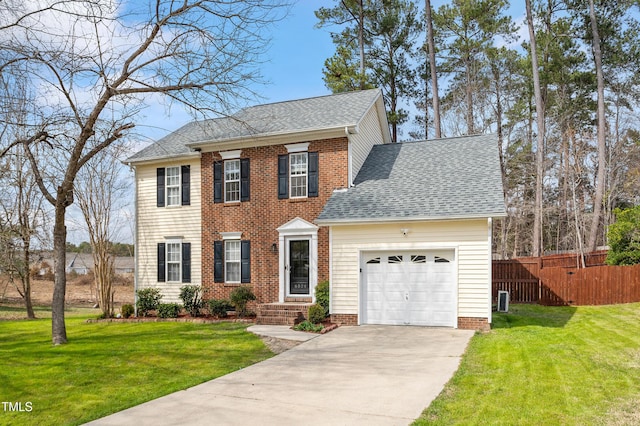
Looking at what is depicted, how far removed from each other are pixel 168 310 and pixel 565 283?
1433 centimetres

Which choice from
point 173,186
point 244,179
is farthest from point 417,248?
point 173,186

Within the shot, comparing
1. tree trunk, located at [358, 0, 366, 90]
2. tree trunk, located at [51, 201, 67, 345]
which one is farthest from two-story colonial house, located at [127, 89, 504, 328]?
tree trunk, located at [358, 0, 366, 90]

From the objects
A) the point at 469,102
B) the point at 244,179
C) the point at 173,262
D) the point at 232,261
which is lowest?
the point at 173,262

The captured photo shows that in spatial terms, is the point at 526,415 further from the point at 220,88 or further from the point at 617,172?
the point at 617,172

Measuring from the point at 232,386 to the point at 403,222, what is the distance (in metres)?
6.91

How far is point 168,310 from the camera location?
15.8 metres

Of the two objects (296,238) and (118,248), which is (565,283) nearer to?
(296,238)

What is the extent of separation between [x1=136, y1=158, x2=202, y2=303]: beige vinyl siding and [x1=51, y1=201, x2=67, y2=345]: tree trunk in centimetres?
558

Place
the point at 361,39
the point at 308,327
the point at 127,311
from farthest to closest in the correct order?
the point at 361,39
the point at 127,311
the point at 308,327

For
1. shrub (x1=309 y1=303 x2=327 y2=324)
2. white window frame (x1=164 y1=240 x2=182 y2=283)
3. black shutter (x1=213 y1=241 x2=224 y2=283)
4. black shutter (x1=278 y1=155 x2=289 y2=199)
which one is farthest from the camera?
white window frame (x1=164 y1=240 x2=182 y2=283)

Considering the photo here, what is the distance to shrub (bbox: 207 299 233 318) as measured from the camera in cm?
1515

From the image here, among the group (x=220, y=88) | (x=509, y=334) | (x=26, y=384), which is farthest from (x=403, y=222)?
(x=26, y=384)

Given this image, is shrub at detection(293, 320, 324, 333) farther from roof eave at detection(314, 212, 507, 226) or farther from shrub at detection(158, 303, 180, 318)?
shrub at detection(158, 303, 180, 318)

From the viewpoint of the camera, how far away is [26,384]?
768 cm
